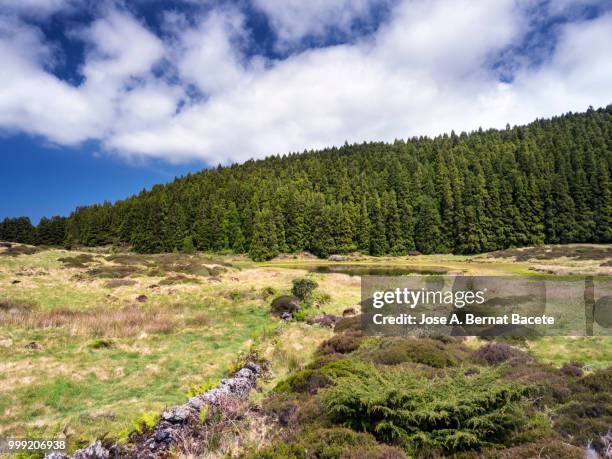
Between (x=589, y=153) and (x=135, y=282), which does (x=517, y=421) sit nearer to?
(x=135, y=282)

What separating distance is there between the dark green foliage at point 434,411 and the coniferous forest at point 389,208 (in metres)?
72.4

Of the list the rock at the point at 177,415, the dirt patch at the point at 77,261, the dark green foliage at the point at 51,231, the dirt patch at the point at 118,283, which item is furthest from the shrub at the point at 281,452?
the dark green foliage at the point at 51,231

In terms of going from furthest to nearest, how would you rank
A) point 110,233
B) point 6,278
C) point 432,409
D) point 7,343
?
point 110,233 → point 6,278 → point 7,343 → point 432,409

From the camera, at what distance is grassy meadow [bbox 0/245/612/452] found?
9938 millimetres

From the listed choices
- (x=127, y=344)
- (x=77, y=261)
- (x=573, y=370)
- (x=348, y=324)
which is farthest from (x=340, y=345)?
(x=77, y=261)

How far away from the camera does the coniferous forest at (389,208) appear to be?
7806 cm

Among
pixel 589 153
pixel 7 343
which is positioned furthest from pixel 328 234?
pixel 7 343

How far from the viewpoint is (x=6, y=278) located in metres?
30.1

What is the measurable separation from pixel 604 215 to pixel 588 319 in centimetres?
7154

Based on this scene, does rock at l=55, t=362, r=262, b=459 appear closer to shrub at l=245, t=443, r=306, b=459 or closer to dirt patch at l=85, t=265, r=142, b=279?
shrub at l=245, t=443, r=306, b=459

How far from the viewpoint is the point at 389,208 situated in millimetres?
87312

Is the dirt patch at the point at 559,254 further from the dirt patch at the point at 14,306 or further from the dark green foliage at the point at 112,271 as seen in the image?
the dirt patch at the point at 14,306

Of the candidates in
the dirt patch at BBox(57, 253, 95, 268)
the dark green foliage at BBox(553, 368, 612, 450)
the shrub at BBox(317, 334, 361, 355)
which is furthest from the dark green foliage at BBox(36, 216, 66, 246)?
the dark green foliage at BBox(553, 368, 612, 450)

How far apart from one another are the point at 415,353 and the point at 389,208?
3032 inches
